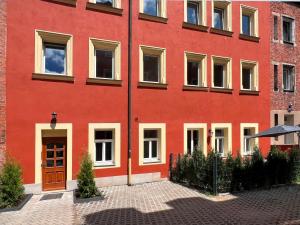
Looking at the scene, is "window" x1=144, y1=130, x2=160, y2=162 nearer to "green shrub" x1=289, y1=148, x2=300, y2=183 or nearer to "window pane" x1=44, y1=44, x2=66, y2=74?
"window pane" x1=44, y1=44, x2=66, y2=74

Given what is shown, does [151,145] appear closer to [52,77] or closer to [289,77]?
[52,77]

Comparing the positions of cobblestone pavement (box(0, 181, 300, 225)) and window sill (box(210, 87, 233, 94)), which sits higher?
window sill (box(210, 87, 233, 94))

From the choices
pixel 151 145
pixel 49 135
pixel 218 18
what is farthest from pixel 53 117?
pixel 218 18

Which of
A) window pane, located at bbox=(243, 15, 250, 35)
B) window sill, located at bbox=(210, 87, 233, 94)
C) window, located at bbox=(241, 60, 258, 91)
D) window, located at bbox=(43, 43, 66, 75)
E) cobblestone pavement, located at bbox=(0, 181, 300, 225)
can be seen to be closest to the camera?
cobblestone pavement, located at bbox=(0, 181, 300, 225)

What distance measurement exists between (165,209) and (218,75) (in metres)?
9.35

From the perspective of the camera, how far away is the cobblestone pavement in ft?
30.5

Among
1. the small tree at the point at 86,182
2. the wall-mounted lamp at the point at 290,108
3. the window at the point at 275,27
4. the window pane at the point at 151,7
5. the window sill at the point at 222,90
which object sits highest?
the window at the point at 275,27

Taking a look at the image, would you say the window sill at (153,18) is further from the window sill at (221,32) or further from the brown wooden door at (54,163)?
the brown wooden door at (54,163)

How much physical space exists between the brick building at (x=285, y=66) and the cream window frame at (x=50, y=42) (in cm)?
1278

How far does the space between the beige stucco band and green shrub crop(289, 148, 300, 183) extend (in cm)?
992


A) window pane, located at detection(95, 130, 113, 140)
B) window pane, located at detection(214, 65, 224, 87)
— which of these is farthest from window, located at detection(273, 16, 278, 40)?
window pane, located at detection(95, 130, 113, 140)

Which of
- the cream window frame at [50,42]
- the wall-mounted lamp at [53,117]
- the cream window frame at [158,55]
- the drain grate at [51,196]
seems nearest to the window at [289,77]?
the cream window frame at [158,55]

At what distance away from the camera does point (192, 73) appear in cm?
1659

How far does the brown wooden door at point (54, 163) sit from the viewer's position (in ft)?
42.1
